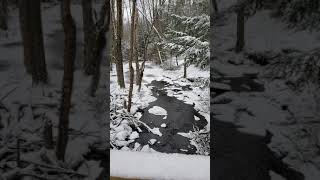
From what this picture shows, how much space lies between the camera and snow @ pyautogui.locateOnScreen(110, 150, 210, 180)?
1.76m

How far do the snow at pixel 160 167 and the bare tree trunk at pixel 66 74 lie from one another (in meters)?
0.56

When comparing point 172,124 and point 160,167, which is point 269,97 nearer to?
point 160,167

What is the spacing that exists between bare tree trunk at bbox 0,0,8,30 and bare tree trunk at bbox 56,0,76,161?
25 cm

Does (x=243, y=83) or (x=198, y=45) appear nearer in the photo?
(x=243, y=83)

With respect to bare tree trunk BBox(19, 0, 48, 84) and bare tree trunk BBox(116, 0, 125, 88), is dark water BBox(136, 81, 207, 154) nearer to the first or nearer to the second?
bare tree trunk BBox(116, 0, 125, 88)

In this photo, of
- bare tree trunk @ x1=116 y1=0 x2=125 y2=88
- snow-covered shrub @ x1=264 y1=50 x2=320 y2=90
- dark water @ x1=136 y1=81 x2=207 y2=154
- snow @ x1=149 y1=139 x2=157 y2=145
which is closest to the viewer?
snow-covered shrub @ x1=264 y1=50 x2=320 y2=90

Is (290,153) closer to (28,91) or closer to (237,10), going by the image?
(237,10)

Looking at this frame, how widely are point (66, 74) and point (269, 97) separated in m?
0.78

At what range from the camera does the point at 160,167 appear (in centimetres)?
182

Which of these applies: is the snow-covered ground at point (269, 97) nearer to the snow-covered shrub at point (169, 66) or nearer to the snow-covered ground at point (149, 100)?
the snow-covered ground at point (149, 100)

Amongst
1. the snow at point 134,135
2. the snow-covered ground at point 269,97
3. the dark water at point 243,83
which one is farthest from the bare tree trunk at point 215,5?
the snow at point 134,135

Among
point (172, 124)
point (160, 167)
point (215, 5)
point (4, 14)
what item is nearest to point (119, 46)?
point (172, 124)

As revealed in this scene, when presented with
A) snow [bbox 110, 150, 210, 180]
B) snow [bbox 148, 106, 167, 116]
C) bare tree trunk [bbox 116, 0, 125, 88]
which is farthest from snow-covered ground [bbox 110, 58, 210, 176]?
snow [bbox 110, 150, 210, 180]

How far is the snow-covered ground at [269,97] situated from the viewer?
108cm
